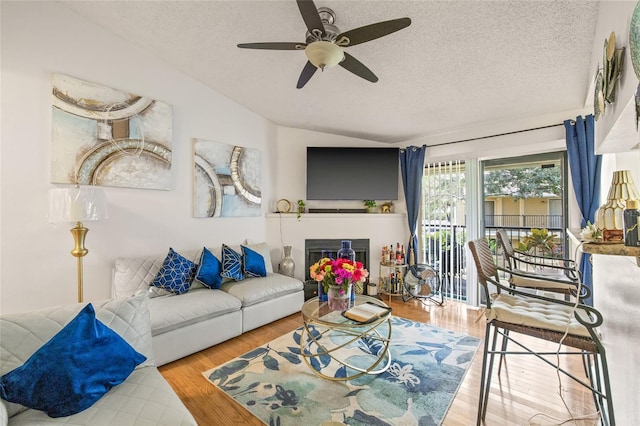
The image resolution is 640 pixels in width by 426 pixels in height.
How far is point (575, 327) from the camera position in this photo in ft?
4.63

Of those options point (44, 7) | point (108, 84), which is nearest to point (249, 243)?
point (108, 84)

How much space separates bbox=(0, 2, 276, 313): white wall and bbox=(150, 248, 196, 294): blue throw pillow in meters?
0.34

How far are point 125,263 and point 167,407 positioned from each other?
1.85 metres

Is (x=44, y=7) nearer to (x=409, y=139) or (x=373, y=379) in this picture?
(x=373, y=379)

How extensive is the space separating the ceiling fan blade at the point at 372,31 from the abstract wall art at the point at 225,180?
2213 mm

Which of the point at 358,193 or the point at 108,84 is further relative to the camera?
the point at 358,193

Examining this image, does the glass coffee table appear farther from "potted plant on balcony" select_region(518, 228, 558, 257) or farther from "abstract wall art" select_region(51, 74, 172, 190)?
"potted plant on balcony" select_region(518, 228, 558, 257)

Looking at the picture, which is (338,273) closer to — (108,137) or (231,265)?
(231,265)

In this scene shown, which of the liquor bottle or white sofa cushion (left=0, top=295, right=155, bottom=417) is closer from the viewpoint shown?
the liquor bottle

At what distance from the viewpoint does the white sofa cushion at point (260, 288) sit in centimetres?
288

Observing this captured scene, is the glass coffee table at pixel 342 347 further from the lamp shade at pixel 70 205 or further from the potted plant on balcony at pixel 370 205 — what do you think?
the potted plant on balcony at pixel 370 205

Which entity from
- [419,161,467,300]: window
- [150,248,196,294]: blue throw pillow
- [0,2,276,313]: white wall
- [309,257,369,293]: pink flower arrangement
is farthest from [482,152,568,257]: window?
[0,2,276,313]: white wall

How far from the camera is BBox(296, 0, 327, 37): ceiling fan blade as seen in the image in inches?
61.2

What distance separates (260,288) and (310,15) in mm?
2530
